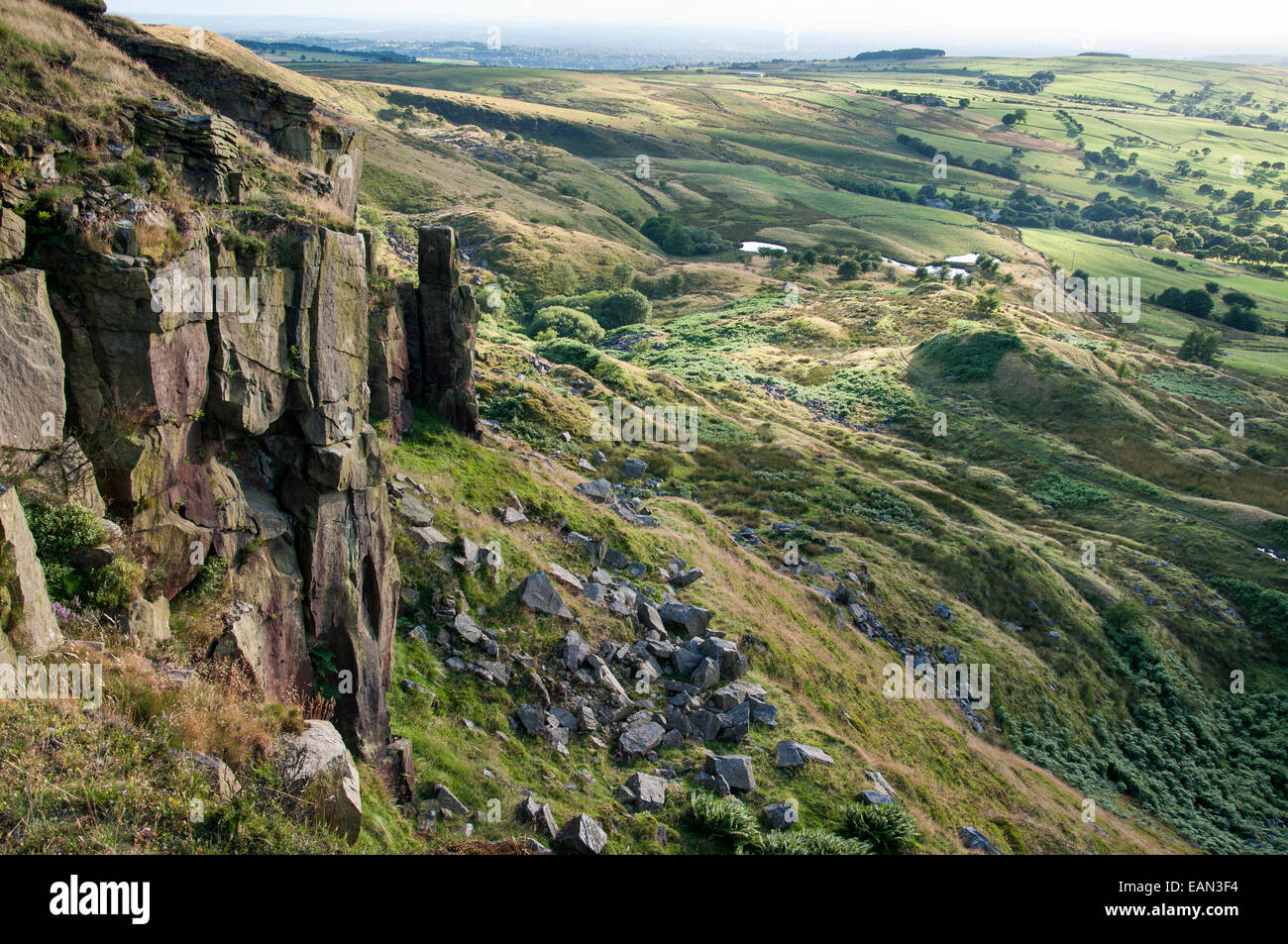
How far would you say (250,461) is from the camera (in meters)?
13.2

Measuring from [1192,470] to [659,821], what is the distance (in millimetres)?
56561

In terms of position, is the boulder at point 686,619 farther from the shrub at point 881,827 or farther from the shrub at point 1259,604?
the shrub at point 1259,604

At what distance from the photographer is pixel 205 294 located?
37.1ft

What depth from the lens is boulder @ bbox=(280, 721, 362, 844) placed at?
9648 mm

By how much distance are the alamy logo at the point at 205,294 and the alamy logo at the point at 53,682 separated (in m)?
4.80

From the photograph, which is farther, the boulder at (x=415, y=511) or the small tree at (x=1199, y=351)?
the small tree at (x=1199, y=351)

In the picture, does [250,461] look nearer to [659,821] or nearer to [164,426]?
[164,426]

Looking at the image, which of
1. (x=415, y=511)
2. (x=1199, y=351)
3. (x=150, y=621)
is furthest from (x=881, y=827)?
(x=1199, y=351)

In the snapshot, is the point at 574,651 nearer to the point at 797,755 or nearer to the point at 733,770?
the point at 733,770
